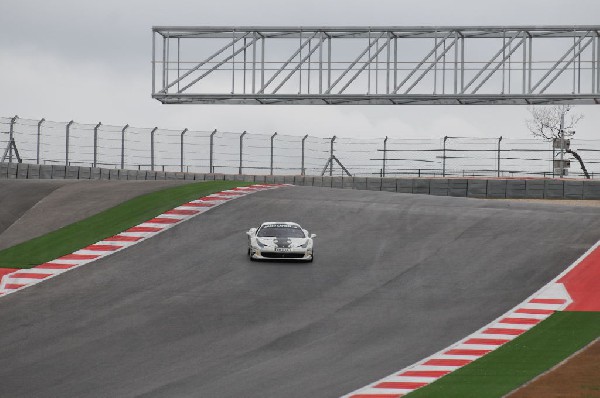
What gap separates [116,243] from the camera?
34.4 meters

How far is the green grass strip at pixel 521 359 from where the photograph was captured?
19.8 meters

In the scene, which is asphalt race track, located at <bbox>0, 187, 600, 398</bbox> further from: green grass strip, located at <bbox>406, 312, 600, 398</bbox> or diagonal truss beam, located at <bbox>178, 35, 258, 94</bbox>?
diagonal truss beam, located at <bbox>178, 35, 258, 94</bbox>

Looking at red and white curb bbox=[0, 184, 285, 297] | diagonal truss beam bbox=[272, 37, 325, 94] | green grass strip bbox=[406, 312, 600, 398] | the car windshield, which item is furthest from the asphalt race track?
diagonal truss beam bbox=[272, 37, 325, 94]

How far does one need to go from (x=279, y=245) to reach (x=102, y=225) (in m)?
7.40

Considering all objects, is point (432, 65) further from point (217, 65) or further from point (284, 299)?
point (284, 299)

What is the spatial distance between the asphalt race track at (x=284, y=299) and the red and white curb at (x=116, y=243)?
1.67ft

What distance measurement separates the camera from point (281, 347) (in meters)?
23.5

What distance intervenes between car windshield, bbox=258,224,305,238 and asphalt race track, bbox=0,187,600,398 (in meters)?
0.82

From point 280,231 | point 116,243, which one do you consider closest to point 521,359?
point 280,231

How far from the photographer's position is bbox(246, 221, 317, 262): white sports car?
105 feet

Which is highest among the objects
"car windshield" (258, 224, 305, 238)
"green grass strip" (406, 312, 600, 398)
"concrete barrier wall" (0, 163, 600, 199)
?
"concrete barrier wall" (0, 163, 600, 199)

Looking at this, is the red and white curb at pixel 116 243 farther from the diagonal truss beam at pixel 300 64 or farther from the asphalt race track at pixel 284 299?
the diagonal truss beam at pixel 300 64

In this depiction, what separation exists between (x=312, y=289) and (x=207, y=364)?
23.8 ft

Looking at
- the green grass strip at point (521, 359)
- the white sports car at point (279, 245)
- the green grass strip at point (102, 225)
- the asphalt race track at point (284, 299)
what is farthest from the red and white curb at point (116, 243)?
the green grass strip at point (521, 359)
